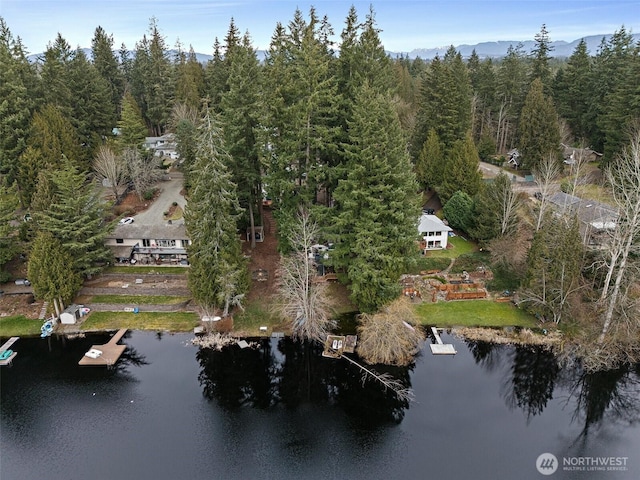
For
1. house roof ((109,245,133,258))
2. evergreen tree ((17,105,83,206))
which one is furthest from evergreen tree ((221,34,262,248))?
evergreen tree ((17,105,83,206))

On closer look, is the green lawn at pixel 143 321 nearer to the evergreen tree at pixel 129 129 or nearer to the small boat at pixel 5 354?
the small boat at pixel 5 354

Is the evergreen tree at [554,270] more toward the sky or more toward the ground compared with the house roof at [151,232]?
more toward the ground

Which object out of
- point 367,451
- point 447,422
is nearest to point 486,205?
point 447,422

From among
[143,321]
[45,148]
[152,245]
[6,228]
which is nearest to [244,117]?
[152,245]

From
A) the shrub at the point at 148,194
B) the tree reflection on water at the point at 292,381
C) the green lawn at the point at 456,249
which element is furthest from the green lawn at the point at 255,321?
the shrub at the point at 148,194

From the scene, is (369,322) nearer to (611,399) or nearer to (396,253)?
(396,253)

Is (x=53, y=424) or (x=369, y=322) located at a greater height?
(x=369, y=322)

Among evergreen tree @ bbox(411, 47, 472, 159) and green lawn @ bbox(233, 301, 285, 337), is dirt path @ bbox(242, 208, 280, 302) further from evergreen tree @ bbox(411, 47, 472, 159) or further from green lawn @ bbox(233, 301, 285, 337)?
evergreen tree @ bbox(411, 47, 472, 159)
